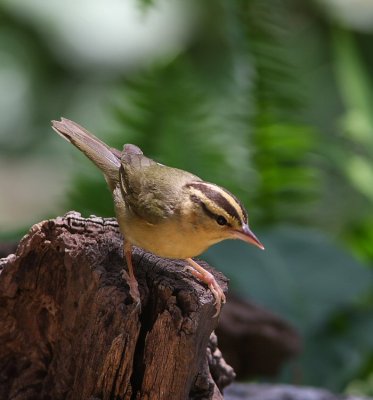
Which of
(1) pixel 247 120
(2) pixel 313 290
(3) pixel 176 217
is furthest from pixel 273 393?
(1) pixel 247 120

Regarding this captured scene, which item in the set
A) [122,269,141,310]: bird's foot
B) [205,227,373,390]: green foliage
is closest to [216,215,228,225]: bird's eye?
[122,269,141,310]: bird's foot

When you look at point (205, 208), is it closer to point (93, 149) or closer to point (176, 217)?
point (176, 217)

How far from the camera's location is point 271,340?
3.91 metres

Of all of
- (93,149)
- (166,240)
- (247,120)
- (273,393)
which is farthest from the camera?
(247,120)

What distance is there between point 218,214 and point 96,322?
44cm

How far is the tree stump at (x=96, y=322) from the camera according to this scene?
2.52 m

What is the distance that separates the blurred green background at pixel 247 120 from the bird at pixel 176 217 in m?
0.91

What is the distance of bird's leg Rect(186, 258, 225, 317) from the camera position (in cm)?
262

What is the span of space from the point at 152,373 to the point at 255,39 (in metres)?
2.50

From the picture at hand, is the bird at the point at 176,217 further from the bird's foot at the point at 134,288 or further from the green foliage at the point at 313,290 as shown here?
the green foliage at the point at 313,290

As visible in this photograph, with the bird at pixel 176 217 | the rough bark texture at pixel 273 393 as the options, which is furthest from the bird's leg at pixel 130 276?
the rough bark texture at pixel 273 393

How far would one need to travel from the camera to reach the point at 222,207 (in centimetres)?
257

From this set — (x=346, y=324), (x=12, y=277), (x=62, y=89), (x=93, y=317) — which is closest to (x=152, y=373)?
(x=93, y=317)

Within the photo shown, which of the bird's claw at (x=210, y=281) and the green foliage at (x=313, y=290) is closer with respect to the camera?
the bird's claw at (x=210, y=281)
